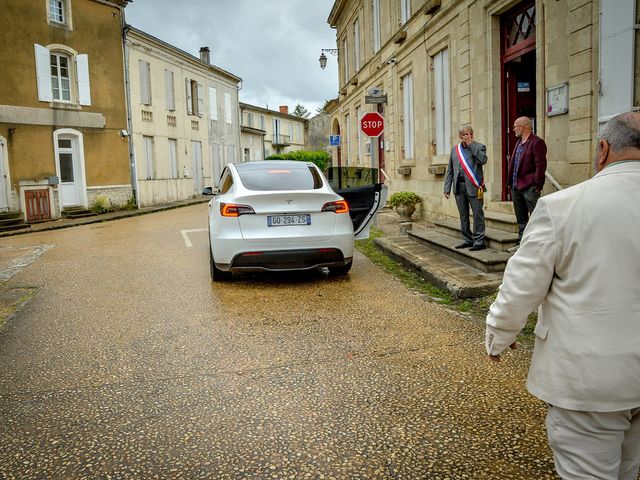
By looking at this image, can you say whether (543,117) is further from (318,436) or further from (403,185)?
(403,185)

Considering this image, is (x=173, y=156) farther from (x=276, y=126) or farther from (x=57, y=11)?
(x=276, y=126)

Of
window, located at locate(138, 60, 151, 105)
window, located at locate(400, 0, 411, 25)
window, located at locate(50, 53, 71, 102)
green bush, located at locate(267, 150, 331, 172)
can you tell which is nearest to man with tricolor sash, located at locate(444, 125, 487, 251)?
window, located at locate(400, 0, 411, 25)

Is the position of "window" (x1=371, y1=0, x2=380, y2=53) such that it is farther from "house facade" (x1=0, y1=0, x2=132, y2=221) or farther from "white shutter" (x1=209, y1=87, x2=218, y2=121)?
"white shutter" (x1=209, y1=87, x2=218, y2=121)

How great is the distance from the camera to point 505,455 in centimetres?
289

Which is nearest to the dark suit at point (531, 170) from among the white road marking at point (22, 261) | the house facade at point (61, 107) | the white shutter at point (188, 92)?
the white road marking at point (22, 261)

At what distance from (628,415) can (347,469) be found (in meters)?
1.33

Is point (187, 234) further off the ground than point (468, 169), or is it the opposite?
point (468, 169)

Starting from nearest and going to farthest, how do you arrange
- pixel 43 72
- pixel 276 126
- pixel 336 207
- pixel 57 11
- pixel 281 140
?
pixel 336 207 → pixel 43 72 → pixel 57 11 → pixel 276 126 → pixel 281 140

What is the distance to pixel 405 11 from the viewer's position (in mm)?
14586

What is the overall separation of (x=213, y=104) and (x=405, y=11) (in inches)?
788

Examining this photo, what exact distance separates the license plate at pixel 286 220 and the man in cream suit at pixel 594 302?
502 cm

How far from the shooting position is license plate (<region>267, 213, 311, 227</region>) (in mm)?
6949

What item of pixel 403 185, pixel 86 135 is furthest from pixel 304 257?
pixel 86 135

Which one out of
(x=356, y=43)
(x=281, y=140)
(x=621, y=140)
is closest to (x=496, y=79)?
(x=621, y=140)
